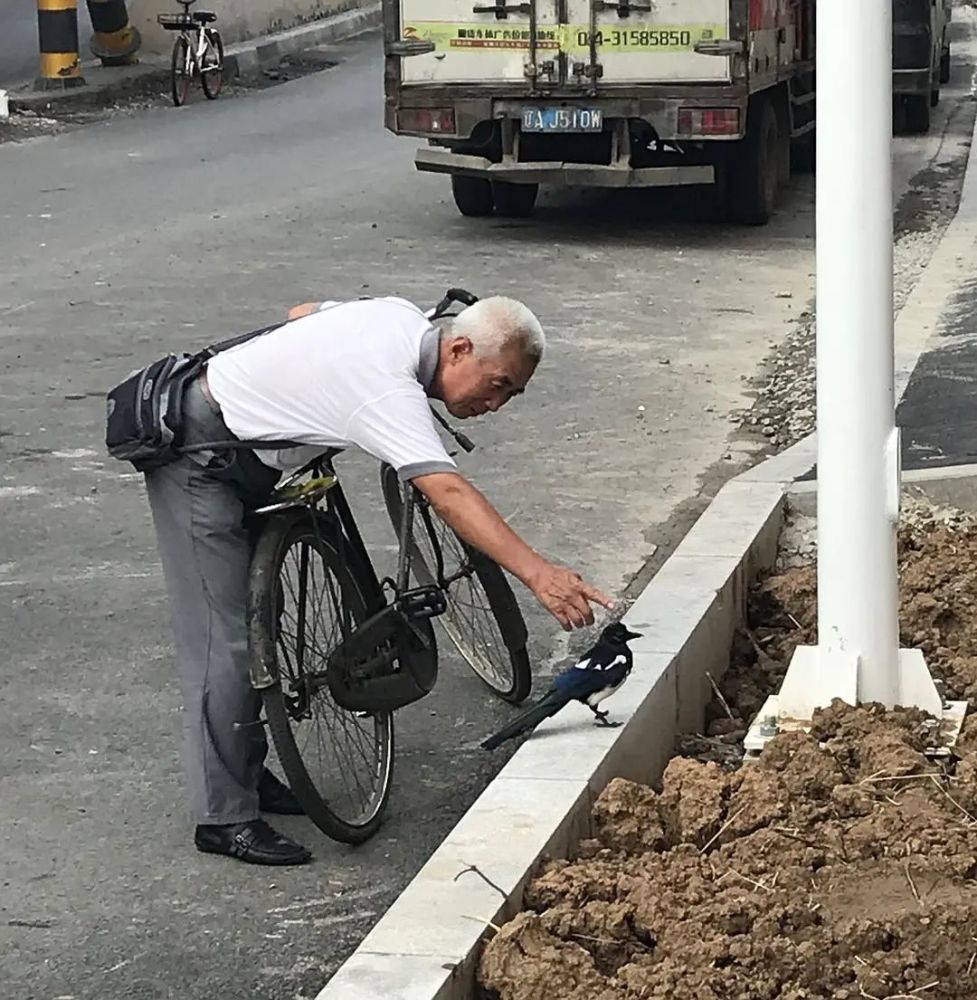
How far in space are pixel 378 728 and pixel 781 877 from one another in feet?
4.88

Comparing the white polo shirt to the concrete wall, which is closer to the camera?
the white polo shirt

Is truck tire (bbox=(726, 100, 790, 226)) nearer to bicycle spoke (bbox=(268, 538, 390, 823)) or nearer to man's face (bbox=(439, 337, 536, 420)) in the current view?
bicycle spoke (bbox=(268, 538, 390, 823))

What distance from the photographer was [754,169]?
15.0m

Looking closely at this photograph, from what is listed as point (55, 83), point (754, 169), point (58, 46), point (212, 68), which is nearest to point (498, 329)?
point (754, 169)

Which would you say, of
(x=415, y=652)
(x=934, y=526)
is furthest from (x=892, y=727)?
(x=934, y=526)

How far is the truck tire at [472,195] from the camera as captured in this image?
15.4 m

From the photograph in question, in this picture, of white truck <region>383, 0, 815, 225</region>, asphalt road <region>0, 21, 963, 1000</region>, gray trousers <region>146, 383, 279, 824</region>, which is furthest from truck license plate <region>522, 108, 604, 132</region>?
gray trousers <region>146, 383, 279, 824</region>

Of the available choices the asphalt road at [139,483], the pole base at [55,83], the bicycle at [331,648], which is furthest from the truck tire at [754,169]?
the pole base at [55,83]

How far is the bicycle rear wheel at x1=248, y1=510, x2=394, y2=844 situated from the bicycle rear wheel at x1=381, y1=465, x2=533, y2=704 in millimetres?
536

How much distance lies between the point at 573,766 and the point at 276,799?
1.06 m

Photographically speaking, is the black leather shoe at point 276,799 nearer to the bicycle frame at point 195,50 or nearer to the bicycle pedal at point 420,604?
the bicycle pedal at point 420,604

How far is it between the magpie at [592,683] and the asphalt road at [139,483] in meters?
0.53

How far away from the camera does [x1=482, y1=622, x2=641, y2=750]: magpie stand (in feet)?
14.8

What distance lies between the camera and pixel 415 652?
16.6 ft
